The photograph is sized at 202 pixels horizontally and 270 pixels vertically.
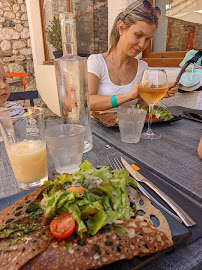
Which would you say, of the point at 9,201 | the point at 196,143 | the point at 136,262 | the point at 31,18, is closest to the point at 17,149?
the point at 9,201

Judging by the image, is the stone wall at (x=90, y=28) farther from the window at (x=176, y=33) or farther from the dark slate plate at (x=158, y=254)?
the dark slate plate at (x=158, y=254)

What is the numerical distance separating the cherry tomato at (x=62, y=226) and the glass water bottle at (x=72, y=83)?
0.48m

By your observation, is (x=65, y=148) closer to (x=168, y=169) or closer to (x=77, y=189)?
(x=77, y=189)

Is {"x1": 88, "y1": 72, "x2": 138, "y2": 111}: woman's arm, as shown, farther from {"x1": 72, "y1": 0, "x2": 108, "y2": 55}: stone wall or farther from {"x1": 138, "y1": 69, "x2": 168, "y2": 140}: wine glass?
{"x1": 72, "y1": 0, "x2": 108, "y2": 55}: stone wall

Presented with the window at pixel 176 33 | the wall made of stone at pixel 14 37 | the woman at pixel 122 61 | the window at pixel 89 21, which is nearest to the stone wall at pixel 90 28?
the window at pixel 89 21

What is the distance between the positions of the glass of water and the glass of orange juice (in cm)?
4

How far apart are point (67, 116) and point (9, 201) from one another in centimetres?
42

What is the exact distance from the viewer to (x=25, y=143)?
25.2 inches

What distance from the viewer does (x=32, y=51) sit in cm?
580

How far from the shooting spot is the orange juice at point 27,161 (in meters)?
0.59

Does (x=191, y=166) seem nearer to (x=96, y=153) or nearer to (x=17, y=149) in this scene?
(x=96, y=153)

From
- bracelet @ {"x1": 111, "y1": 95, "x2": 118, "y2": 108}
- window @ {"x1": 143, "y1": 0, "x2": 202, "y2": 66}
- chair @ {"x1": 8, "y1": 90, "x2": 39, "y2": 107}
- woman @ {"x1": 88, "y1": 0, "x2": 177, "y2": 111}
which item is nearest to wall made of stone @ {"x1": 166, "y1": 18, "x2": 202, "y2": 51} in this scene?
window @ {"x1": 143, "y1": 0, "x2": 202, "y2": 66}

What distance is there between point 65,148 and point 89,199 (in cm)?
26

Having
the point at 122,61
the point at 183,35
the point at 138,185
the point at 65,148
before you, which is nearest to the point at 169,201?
the point at 138,185
